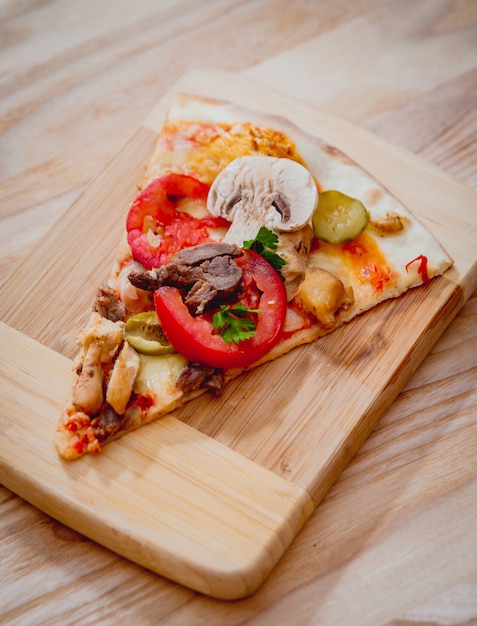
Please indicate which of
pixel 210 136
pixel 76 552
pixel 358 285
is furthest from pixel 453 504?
pixel 210 136

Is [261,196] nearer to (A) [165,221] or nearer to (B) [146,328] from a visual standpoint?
(A) [165,221]

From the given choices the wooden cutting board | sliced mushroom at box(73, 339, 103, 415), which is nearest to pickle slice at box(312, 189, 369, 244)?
the wooden cutting board

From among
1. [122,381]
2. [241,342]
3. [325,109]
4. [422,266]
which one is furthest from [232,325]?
[325,109]

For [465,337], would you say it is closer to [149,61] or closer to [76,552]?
[76,552]

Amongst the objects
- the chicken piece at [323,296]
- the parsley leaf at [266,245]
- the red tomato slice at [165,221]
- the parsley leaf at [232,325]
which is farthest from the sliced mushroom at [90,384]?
the chicken piece at [323,296]

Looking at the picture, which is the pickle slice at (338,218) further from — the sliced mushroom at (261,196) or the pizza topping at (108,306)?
the pizza topping at (108,306)
